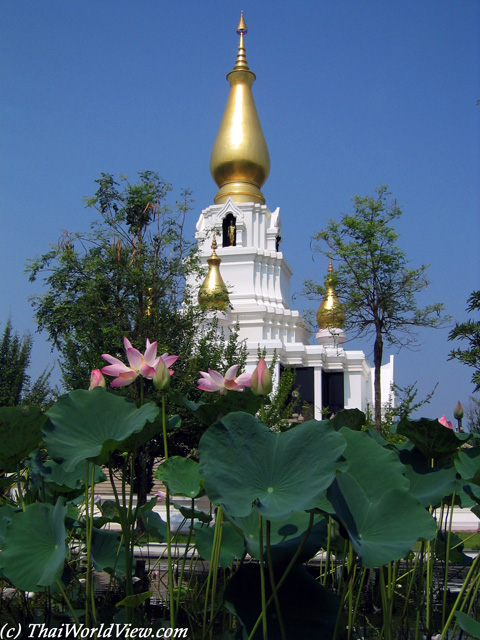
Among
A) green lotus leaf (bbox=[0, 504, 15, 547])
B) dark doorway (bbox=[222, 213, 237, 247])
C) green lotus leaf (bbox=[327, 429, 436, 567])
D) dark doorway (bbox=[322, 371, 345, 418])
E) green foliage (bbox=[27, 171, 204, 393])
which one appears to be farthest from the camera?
dark doorway (bbox=[222, 213, 237, 247])

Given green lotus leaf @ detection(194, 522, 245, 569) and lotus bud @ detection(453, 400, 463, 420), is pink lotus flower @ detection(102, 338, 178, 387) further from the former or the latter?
lotus bud @ detection(453, 400, 463, 420)

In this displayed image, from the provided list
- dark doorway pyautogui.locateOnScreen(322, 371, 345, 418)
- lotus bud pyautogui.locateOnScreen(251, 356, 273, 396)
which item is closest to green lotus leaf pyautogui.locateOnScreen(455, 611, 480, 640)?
lotus bud pyautogui.locateOnScreen(251, 356, 273, 396)

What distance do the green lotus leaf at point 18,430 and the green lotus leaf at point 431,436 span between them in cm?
136

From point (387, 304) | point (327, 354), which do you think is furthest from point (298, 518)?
point (327, 354)

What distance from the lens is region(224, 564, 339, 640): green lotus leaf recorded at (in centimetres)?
202

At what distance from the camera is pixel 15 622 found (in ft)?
9.07

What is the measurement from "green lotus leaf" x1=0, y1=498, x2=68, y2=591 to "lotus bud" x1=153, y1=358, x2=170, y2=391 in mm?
523

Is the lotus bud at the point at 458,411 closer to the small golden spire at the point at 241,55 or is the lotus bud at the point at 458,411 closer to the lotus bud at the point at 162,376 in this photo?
the lotus bud at the point at 162,376

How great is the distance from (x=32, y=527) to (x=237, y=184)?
27.5m

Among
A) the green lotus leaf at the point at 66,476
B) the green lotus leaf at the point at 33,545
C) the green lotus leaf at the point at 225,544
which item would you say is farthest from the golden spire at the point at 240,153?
the green lotus leaf at the point at 33,545

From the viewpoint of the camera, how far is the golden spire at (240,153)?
2848cm

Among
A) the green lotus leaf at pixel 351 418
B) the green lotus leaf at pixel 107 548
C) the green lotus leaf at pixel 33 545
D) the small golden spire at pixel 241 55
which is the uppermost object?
the small golden spire at pixel 241 55

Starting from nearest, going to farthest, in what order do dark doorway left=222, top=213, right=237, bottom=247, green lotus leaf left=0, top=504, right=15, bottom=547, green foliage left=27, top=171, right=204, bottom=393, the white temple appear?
green lotus leaf left=0, top=504, right=15, bottom=547 < green foliage left=27, top=171, right=204, bottom=393 < the white temple < dark doorway left=222, top=213, right=237, bottom=247

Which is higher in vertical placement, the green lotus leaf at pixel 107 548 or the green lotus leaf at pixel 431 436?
the green lotus leaf at pixel 431 436
